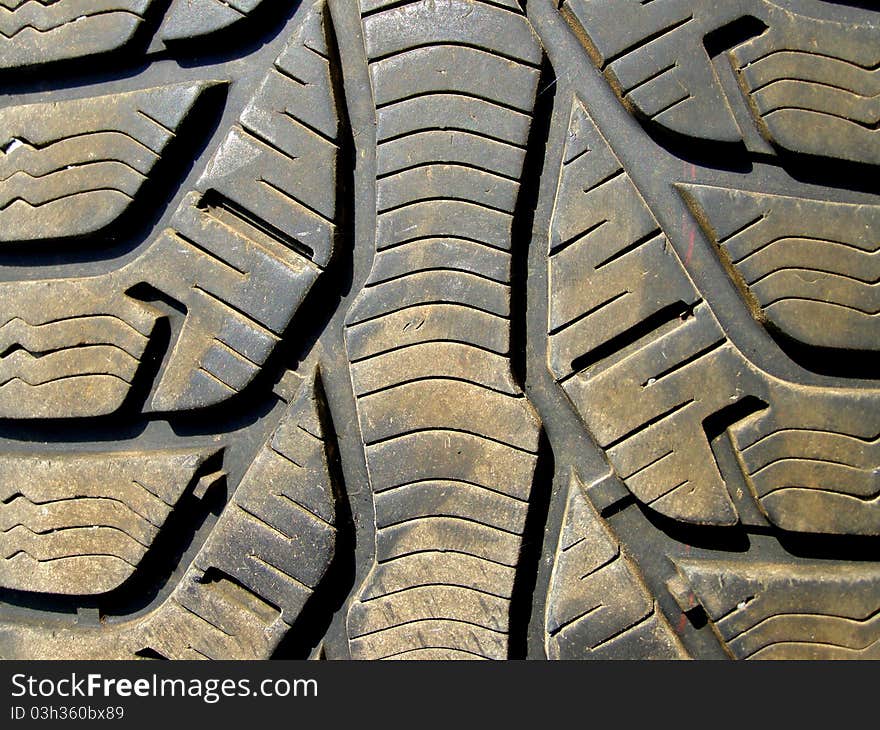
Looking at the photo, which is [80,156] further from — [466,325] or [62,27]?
[466,325]

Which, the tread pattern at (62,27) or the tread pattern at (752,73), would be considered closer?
the tread pattern at (752,73)

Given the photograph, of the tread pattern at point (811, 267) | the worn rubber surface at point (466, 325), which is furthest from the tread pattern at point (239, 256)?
the tread pattern at point (811, 267)

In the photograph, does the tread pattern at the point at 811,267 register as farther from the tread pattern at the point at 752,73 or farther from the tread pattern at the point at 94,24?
the tread pattern at the point at 94,24

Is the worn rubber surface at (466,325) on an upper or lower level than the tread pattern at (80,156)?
lower

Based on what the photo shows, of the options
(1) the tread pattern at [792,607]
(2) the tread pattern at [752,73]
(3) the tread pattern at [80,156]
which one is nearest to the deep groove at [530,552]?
(1) the tread pattern at [792,607]

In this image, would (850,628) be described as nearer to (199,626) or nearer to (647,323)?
(647,323)

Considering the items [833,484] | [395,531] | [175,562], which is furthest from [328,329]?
[833,484]

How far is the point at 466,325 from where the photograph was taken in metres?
0.93

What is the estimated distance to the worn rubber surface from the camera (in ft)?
2.95

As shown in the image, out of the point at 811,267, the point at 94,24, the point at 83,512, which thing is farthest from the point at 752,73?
the point at 83,512

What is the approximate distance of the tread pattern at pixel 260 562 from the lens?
0.97 metres

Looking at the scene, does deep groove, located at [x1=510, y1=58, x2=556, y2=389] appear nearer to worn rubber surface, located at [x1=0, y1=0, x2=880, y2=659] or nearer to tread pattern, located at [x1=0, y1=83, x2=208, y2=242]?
worn rubber surface, located at [x1=0, y1=0, x2=880, y2=659]

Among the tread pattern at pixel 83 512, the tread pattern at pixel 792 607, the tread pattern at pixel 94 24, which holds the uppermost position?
the tread pattern at pixel 94 24

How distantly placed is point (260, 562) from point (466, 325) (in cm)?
40
